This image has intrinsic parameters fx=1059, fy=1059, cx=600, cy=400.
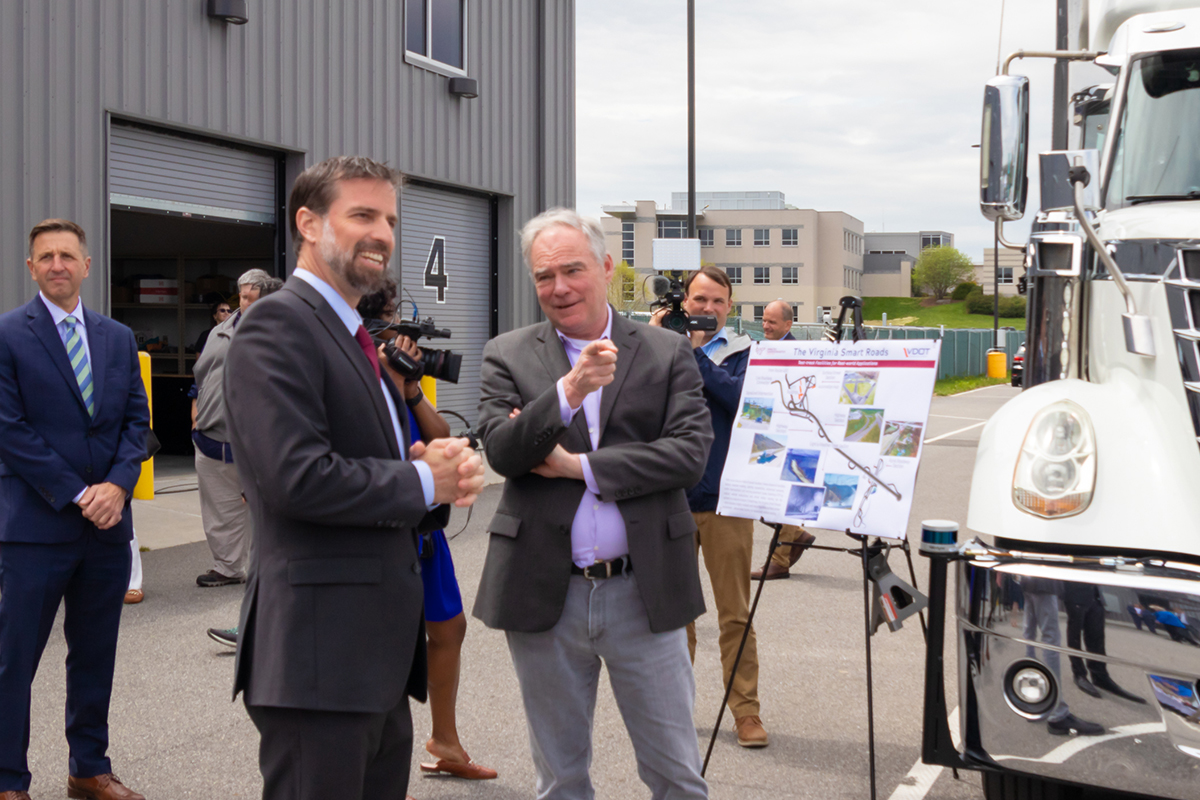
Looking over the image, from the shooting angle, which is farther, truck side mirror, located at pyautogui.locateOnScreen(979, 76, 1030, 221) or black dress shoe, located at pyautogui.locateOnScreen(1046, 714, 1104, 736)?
truck side mirror, located at pyautogui.locateOnScreen(979, 76, 1030, 221)

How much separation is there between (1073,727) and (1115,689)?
0.17 meters

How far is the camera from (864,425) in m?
4.11

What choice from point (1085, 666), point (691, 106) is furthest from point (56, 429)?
point (691, 106)

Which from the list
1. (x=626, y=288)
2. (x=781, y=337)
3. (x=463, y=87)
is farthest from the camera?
(x=626, y=288)

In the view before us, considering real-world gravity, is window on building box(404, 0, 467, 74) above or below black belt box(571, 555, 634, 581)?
above

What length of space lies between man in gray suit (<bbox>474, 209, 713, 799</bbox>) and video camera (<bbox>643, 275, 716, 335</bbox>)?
1223mm

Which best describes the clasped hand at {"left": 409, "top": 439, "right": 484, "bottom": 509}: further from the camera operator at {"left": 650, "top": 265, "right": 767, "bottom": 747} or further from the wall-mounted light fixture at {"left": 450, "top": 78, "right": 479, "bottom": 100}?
the wall-mounted light fixture at {"left": 450, "top": 78, "right": 479, "bottom": 100}

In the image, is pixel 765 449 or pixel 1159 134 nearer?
pixel 765 449

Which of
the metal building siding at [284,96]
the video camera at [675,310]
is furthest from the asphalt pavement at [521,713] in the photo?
the metal building siding at [284,96]

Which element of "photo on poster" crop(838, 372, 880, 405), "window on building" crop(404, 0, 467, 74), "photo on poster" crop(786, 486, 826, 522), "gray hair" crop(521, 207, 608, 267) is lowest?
"photo on poster" crop(786, 486, 826, 522)

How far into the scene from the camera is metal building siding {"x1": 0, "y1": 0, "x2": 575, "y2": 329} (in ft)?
30.0

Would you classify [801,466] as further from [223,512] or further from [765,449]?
[223,512]

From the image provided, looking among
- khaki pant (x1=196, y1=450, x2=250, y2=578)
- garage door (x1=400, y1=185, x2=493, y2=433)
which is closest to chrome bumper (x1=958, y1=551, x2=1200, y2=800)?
khaki pant (x1=196, y1=450, x2=250, y2=578)

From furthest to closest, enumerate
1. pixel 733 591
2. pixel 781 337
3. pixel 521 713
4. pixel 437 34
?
pixel 437 34 → pixel 781 337 → pixel 521 713 → pixel 733 591
